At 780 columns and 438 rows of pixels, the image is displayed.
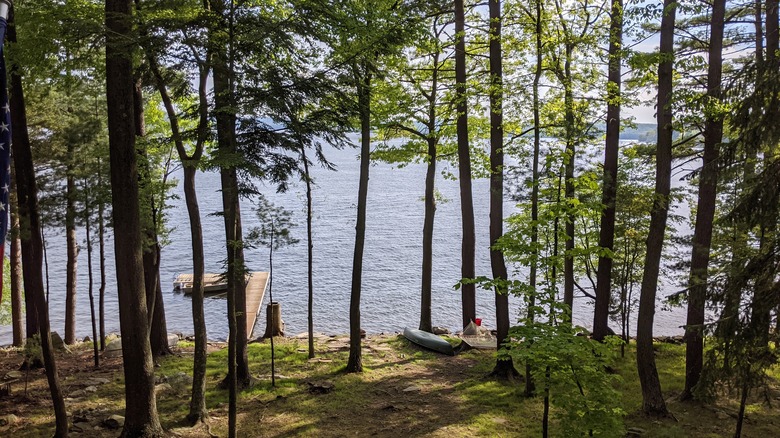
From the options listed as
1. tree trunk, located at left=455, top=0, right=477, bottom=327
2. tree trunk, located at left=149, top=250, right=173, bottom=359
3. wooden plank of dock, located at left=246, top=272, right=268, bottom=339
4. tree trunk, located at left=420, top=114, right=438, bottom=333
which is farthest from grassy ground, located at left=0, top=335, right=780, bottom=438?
wooden plank of dock, located at left=246, top=272, right=268, bottom=339

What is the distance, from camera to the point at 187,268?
34.5 m

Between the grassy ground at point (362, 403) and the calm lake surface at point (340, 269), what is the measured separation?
469cm

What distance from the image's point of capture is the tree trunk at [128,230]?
726 centimetres

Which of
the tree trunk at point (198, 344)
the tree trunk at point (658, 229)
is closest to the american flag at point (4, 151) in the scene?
the tree trunk at point (198, 344)

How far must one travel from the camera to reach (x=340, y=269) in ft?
112

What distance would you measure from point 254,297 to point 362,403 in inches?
782

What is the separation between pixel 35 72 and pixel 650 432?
1174 centimetres

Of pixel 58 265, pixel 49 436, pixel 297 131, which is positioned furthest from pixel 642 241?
pixel 58 265

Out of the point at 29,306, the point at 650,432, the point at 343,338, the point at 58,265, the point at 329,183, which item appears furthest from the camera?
the point at 329,183

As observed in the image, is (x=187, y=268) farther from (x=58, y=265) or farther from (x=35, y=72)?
(x=35, y=72)

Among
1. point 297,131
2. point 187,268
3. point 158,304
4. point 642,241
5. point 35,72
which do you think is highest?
point 35,72

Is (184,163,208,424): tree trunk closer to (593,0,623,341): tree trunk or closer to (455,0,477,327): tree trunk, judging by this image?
(455,0,477,327): tree trunk

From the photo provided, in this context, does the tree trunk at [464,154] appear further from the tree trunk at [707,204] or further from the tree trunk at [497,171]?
the tree trunk at [707,204]

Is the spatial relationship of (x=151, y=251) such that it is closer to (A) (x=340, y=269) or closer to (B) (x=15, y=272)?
(B) (x=15, y=272)
